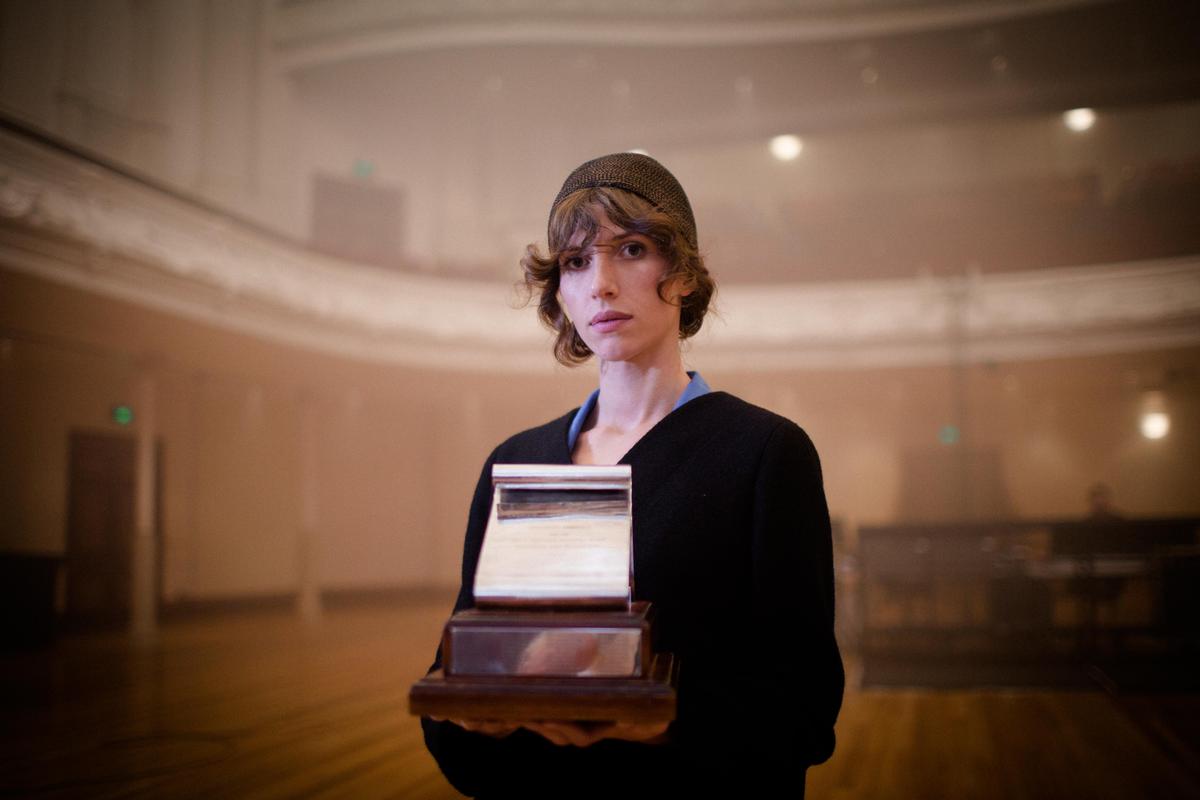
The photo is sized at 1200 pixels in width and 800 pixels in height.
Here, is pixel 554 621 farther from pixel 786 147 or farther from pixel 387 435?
pixel 387 435

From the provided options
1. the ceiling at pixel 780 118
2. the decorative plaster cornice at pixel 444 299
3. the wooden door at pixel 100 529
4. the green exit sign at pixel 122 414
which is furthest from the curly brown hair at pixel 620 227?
the green exit sign at pixel 122 414

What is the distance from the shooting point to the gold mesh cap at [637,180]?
958 millimetres

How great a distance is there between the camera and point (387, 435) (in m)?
12.9

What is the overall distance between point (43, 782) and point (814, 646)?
393cm

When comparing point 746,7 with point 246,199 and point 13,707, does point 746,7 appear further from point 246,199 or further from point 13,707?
point 13,707

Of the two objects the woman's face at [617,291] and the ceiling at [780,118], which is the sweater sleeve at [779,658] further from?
the ceiling at [780,118]

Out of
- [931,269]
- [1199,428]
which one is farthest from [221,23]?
[1199,428]

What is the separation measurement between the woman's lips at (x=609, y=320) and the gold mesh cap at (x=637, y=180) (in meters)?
0.12

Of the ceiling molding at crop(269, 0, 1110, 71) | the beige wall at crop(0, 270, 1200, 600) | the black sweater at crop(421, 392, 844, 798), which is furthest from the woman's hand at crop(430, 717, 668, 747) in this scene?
the ceiling molding at crop(269, 0, 1110, 71)

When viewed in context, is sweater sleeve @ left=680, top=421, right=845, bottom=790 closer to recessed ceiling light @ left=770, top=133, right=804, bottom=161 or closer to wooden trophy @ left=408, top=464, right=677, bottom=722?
wooden trophy @ left=408, top=464, right=677, bottom=722

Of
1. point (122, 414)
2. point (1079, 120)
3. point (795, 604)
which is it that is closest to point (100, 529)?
point (122, 414)

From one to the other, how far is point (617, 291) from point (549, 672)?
441 mm

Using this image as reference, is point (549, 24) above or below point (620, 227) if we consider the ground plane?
above

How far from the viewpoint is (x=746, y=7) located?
29.9 feet
